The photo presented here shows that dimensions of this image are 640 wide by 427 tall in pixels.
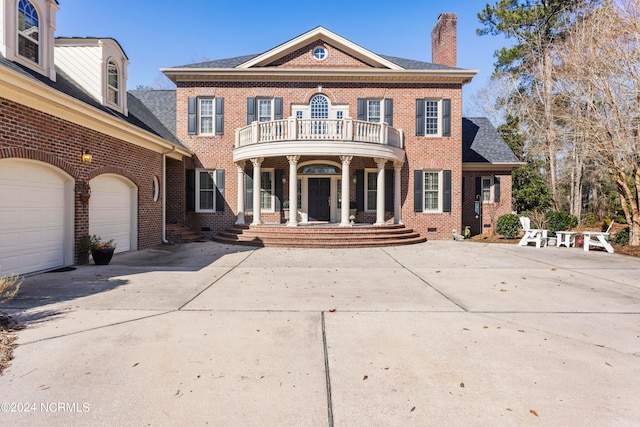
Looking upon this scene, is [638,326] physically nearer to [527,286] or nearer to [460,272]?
[527,286]

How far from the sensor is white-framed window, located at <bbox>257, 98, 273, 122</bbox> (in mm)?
14992

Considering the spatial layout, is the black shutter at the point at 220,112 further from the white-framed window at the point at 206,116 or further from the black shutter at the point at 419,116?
the black shutter at the point at 419,116

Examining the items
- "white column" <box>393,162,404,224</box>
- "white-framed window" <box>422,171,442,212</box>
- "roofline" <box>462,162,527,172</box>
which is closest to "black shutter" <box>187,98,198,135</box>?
"white column" <box>393,162,404,224</box>

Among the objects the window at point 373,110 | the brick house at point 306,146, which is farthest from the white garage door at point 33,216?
the window at point 373,110

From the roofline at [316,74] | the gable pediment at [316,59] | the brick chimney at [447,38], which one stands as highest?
the brick chimney at [447,38]

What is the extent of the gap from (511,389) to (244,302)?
3.68 m

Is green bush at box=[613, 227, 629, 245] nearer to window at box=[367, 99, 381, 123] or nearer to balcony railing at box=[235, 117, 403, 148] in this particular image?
balcony railing at box=[235, 117, 403, 148]

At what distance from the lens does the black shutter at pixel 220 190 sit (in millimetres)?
14828

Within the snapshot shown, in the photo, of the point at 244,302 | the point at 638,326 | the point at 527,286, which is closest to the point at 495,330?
the point at 638,326

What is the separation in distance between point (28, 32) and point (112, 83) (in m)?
3.16

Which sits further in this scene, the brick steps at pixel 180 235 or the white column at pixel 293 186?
the brick steps at pixel 180 235

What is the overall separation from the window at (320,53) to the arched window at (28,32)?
35.0 ft

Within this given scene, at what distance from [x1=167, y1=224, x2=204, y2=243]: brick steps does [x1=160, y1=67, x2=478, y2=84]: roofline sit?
6.94 meters

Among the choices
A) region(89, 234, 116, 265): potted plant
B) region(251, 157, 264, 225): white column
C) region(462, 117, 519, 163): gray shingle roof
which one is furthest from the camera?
region(462, 117, 519, 163): gray shingle roof
